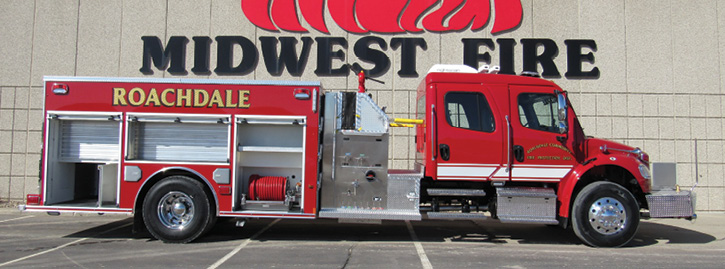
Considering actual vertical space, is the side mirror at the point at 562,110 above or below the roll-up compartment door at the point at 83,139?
above

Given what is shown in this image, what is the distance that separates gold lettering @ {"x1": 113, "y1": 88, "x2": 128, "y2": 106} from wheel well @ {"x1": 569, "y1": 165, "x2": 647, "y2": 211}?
22.7 ft

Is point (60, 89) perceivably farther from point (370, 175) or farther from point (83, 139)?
point (370, 175)

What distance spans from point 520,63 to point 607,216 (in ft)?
17.5

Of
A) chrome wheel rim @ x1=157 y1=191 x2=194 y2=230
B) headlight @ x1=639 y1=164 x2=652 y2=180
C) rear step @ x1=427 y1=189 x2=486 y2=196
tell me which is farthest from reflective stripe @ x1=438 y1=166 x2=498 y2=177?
chrome wheel rim @ x1=157 y1=191 x2=194 y2=230

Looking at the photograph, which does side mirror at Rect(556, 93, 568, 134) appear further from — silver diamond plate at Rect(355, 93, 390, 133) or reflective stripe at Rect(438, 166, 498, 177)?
silver diamond plate at Rect(355, 93, 390, 133)

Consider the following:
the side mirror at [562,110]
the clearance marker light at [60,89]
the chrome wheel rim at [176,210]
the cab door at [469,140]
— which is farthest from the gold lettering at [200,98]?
the side mirror at [562,110]

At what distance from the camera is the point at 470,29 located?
11.3m

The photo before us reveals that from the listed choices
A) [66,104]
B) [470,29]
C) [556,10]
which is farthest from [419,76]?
[66,104]

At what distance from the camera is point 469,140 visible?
6.92 meters

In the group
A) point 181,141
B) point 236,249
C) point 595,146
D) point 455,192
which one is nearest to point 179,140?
point 181,141

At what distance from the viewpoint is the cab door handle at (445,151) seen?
690 centimetres

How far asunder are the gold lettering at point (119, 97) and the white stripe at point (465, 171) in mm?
4790

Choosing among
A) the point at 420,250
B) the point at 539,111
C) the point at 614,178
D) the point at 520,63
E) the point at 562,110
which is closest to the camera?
the point at 562,110

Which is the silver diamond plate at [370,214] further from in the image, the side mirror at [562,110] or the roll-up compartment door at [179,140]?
the side mirror at [562,110]
